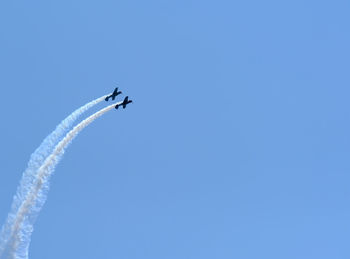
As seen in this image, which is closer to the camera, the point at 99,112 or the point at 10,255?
the point at 10,255

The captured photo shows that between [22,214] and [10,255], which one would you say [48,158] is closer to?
[22,214]

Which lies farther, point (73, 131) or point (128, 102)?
point (128, 102)

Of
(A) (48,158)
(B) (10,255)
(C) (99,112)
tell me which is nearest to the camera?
(B) (10,255)

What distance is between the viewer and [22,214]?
287ft

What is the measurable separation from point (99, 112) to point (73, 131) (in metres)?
5.38

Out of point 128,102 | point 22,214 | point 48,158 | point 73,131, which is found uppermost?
point 128,102

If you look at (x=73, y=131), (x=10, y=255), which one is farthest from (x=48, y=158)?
(x=10, y=255)

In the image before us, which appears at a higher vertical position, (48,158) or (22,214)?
(48,158)

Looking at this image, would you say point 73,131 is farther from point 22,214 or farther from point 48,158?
point 22,214

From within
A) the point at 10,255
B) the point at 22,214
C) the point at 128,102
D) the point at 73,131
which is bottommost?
the point at 10,255

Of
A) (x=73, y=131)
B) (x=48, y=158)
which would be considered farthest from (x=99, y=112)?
(x=48, y=158)

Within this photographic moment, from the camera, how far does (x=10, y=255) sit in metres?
84.9

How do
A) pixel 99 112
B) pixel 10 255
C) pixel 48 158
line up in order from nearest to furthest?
pixel 10 255 → pixel 48 158 → pixel 99 112

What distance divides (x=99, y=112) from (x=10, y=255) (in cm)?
2562
